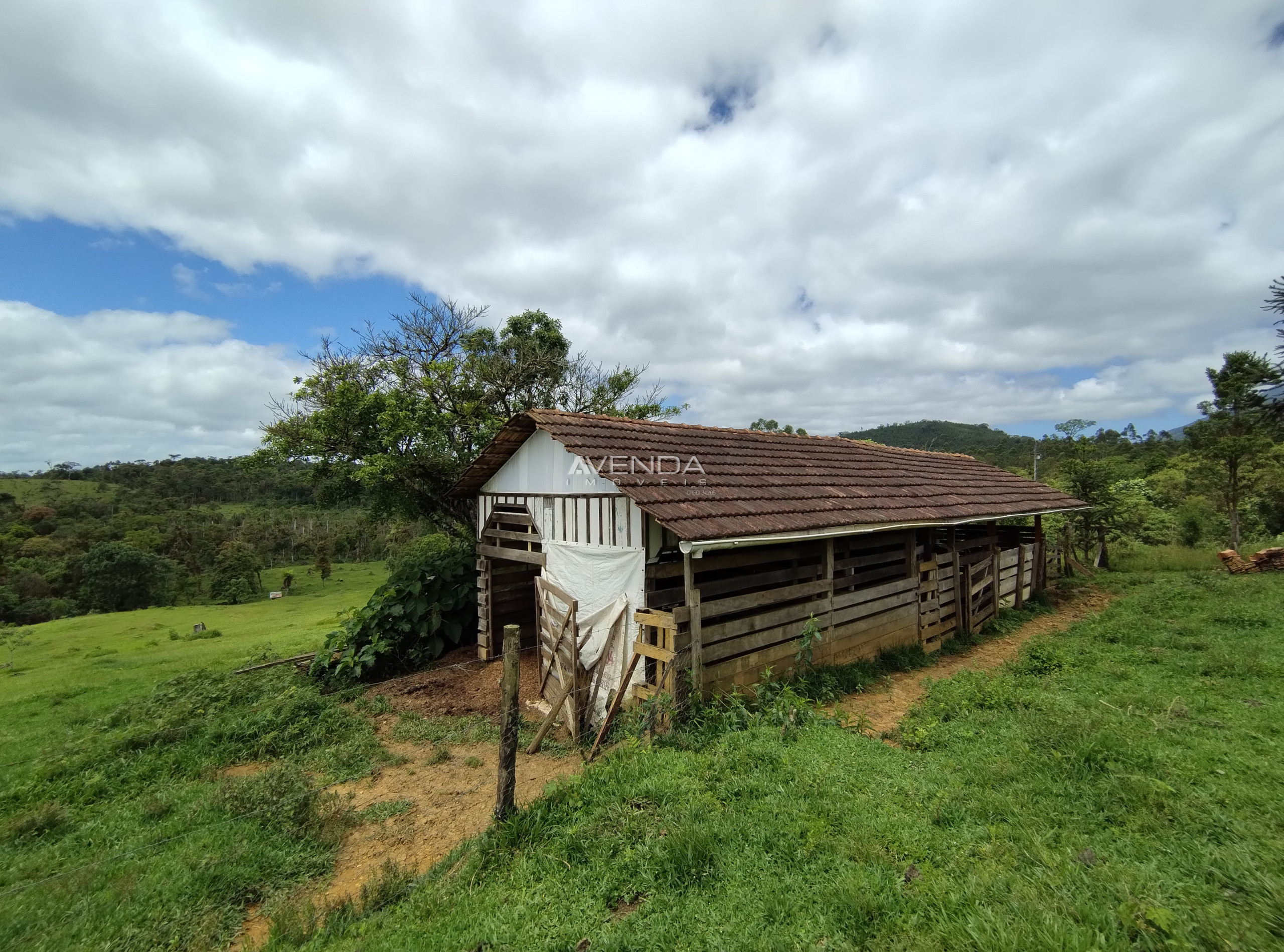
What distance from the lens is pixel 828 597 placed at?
769cm

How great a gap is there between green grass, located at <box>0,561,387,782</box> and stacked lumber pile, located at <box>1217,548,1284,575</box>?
25738 mm

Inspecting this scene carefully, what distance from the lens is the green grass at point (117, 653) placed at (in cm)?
951

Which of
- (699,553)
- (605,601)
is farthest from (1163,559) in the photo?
(605,601)

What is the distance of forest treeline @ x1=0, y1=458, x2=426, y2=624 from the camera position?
109 ft

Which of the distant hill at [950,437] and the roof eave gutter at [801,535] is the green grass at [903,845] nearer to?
the roof eave gutter at [801,535]

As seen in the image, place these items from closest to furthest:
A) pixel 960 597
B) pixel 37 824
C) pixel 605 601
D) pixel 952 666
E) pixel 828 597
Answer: pixel 37 824 < pixel 605 601 < pixel 828 597 < pixel 952 666 < pixel 960 597

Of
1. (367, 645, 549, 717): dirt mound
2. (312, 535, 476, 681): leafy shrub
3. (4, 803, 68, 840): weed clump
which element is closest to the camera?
(4, 803, 68, 840): weed clump

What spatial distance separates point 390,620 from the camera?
11.1 m

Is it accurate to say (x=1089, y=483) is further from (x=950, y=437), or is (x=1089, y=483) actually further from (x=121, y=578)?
(x=950, y=437)

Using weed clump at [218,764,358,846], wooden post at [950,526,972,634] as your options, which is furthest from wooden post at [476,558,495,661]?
wooden post at [950,526,972,634]

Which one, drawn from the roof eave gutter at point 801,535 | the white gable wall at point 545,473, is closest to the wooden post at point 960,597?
the roof eave gutter at point 801,535

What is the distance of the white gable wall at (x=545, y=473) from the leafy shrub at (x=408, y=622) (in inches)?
125

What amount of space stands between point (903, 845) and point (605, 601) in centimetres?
418

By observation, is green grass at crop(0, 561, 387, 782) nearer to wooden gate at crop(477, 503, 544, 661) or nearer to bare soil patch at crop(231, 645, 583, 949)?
bare soil patch at crop(231, 645, 583, 949)
